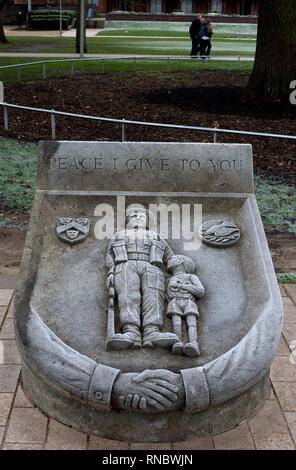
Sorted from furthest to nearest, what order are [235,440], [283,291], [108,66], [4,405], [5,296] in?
[108,66] → [283,291] → [5,296] → [4,405] → [235,440]

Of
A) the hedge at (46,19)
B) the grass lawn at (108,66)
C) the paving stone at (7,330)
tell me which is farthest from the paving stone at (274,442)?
the hedge at (46,19)

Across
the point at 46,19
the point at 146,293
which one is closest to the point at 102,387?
the point at 146,293

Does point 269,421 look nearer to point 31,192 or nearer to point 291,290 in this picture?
point 291,290

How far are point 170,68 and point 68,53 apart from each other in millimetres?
7293

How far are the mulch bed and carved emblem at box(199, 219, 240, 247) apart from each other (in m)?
4.97

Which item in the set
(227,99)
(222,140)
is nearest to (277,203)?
(222,140)

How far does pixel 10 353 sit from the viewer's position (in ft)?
16.2

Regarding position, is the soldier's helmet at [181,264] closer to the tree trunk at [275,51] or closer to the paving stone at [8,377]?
the paving stone at [8,377]

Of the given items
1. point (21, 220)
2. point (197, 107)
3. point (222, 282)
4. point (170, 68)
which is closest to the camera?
point (222, 282)

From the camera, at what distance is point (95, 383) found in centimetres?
378

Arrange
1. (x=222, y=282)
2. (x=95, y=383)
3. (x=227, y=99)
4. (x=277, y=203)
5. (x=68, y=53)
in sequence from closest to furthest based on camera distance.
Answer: (x=95, y=383), (x=222, y=282), (x=277, y=203), (x=227, y=99), (x=68, y=53)

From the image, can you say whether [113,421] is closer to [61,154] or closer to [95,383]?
[95,383]

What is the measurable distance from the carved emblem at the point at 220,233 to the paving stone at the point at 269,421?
56.8 inches

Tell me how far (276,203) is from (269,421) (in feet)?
16.1
